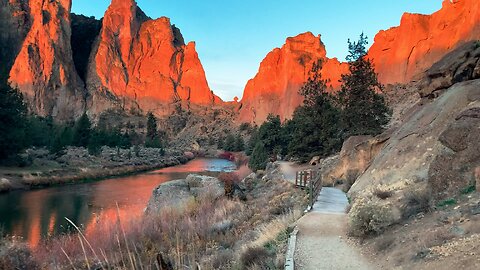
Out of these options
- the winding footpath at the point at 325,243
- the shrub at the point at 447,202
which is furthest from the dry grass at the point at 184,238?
the shrub at the point at 447,202

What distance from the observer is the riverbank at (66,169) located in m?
35.6

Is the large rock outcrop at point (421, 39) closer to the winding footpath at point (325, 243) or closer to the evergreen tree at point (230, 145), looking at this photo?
the evergreen tree at point (230, 145)

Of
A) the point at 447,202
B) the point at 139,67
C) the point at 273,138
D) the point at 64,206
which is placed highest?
the point at 139,67

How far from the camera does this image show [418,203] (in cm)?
1002

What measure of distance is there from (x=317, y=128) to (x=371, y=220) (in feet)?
86.9

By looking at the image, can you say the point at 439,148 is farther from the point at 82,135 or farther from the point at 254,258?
the point at 82,135

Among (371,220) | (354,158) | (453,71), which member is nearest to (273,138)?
(354,158)

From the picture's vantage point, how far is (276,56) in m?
159

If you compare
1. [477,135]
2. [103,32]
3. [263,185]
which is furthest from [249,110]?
[477,135]

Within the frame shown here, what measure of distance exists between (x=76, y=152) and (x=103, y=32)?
136m

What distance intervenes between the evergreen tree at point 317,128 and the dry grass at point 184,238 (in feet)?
52.2

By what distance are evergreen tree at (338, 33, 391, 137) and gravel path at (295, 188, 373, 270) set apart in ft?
50.4

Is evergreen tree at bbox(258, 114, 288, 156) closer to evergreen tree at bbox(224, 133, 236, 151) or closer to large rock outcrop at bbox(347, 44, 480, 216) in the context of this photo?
large rock outcrop at bbox(347, 44, 480, 216)

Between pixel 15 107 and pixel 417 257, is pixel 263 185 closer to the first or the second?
pixel 417 257
